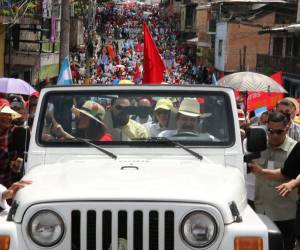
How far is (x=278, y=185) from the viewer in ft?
20.2

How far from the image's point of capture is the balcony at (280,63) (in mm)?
35013

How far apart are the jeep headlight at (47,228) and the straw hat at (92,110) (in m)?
1.38

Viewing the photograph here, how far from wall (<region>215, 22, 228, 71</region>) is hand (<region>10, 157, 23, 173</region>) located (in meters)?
43.1

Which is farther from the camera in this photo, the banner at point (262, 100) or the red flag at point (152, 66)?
the banner at point (262, 100)

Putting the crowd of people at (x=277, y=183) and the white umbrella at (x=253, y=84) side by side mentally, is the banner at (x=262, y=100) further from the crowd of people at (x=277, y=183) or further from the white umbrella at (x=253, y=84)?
the crowd of people at (x=277, y=183)

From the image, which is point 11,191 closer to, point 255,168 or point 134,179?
point 134,179

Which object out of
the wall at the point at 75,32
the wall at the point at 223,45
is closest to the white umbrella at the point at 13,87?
the wall at the point at 75,32

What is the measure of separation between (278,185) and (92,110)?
1.80 metres

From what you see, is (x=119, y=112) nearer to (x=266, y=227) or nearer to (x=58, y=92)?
(x=58, y=92)

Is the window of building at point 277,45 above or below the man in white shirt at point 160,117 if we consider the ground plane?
below

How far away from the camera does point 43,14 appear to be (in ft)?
85.7

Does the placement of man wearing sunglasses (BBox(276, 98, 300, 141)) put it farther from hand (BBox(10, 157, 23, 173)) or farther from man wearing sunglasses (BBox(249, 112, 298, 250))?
hand (BBox(10, 157, 23, 173))

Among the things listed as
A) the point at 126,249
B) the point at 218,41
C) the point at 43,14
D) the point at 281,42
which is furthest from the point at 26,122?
the point at 218,41

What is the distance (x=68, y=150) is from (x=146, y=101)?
709 millimetres
